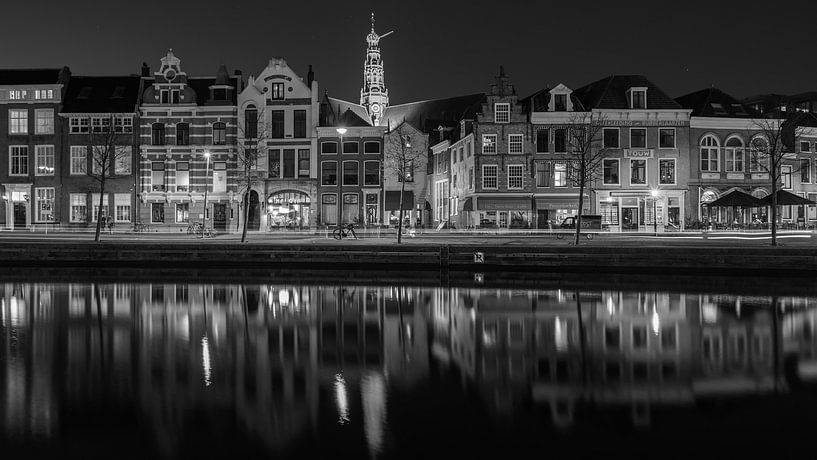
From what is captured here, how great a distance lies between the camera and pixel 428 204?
67562 millimetres

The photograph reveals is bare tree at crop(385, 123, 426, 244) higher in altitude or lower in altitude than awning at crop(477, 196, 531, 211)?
higher

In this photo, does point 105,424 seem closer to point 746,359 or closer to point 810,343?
point 746,359

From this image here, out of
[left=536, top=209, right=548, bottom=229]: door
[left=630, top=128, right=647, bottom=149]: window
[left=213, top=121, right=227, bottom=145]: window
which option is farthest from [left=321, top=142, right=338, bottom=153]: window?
[left=630, top=128, right=647, bottom=149]: window

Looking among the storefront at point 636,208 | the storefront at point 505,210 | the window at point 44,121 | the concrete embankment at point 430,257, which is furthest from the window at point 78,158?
the storefront at point 636,208

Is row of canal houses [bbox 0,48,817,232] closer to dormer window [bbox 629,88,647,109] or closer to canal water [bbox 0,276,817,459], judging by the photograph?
dormer window [bbox 629,88,647,109]

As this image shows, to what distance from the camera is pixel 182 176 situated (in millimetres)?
61469

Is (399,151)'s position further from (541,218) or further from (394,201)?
(541,218)

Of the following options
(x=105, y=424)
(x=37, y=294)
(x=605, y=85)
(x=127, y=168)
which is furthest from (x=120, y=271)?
(x=605, y=85)

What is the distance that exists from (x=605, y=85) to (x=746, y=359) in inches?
1980

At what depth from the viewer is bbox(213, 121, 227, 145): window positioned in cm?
6191

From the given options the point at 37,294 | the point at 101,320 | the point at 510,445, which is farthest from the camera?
the point at 37,294

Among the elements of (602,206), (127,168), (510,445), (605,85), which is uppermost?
(605,85)

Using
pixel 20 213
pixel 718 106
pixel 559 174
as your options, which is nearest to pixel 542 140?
pixel 559 174

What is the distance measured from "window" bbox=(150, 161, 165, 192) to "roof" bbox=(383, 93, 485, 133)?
27.5 m
